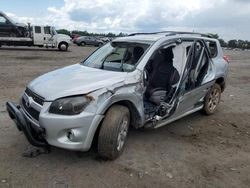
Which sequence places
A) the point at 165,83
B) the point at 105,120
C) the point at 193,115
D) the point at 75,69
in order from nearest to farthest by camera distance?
the point at 105,120 < the point at 75,69 < the point at 165,83 < the point at 193,115

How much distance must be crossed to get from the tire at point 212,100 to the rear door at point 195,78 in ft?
0.68

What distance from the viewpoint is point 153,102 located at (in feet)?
17.6

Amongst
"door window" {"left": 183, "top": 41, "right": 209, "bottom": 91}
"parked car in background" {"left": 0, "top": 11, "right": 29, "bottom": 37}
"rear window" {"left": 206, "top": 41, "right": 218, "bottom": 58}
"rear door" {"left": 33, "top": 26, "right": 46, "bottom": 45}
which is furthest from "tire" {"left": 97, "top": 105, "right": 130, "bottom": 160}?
"rear door" {"left": 33, "top": 26, "right": 46, "bottom": 45}

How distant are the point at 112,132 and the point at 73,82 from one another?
2.81 feet

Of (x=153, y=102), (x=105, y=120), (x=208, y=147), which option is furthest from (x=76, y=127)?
(x=208, y=147)

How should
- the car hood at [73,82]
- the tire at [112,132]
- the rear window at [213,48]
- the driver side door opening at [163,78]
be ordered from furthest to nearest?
the rear window at [213,48], the driver side door opening at [163,78], the tire at [112,132], the car hood at [73,82]

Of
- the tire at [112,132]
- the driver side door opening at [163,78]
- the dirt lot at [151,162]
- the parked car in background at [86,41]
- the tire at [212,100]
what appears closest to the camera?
the dirt lot at [151,162]

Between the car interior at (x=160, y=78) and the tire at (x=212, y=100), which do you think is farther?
the tire at (x=212, y=100)

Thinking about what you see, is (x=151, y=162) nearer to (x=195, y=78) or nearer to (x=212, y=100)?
(x=195, y=78)

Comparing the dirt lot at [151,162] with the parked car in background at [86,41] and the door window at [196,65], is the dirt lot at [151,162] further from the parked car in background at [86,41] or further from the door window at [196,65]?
the parked car in background at [86,41]

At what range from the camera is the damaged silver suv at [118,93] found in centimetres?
388

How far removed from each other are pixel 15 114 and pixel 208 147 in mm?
3000

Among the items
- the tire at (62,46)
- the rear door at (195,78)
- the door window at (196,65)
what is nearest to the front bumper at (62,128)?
the rear door at (195,78)

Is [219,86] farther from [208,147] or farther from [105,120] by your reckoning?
[105,120]
